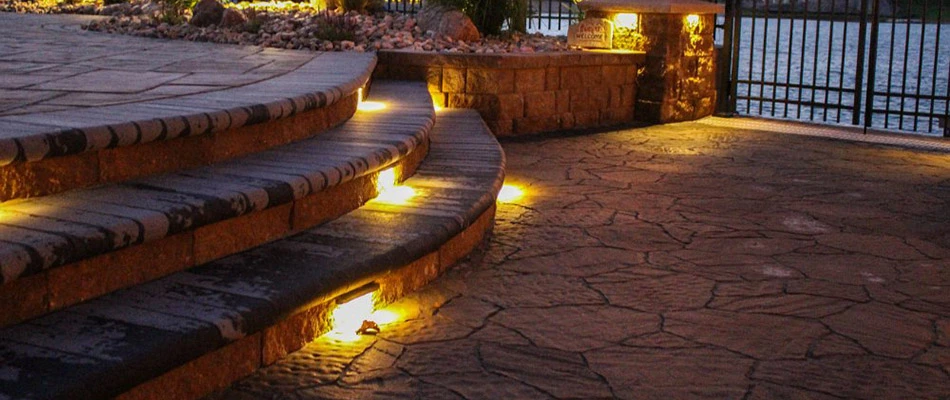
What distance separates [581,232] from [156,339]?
8.60ft

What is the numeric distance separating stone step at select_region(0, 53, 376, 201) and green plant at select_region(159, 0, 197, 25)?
15.4ft

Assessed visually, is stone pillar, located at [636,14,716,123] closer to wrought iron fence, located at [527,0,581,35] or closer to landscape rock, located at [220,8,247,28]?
wrought iron fence, located at [527,0,581,35]

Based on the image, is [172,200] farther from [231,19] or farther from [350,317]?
[231,19]

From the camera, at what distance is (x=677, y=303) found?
3791 millimetres

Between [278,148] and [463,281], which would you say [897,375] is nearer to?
[463,281]

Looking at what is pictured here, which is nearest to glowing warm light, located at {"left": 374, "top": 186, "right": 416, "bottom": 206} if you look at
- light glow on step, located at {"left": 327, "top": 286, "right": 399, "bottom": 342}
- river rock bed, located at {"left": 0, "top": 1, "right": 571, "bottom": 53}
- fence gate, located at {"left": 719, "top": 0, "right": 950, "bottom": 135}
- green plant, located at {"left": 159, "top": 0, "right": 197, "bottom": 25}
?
light glow on step, located at {"left": 327, "top": 286, "right": 399, "bottom": 342}

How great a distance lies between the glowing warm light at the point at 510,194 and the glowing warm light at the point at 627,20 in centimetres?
339

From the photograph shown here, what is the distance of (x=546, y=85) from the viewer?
26.7ft

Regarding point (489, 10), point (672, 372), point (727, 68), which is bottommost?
point (672, 372)

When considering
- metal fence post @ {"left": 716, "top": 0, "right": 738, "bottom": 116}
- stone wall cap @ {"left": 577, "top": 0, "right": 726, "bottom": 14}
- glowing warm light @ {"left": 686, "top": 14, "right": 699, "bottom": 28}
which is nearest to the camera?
stone wall cap @ {"left": 577, "top": 0, "right": 726, "bottom": 14}

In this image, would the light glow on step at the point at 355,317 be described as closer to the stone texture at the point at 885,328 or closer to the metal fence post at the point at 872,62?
the stone texture at the point at 885,328

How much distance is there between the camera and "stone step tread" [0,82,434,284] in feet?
8.80

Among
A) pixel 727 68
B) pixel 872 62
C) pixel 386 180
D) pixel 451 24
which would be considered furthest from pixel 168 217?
pixel 727 68

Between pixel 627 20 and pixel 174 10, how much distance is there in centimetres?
419
